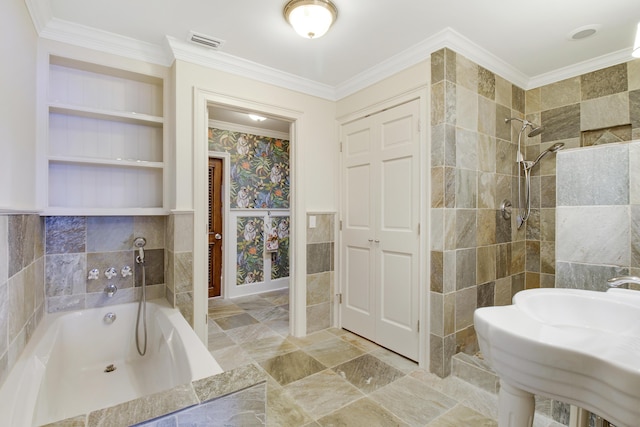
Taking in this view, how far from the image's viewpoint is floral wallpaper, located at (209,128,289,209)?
13.6 ft

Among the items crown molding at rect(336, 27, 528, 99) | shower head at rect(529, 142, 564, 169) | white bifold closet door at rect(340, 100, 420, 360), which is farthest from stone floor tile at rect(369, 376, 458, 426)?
crown molding at rect(336, 27, 528, 99)

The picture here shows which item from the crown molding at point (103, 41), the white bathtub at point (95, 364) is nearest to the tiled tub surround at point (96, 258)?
the white bathtub at point (95, 364)

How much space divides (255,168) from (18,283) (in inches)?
124

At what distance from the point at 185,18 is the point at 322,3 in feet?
2.91

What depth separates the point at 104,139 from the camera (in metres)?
2.24

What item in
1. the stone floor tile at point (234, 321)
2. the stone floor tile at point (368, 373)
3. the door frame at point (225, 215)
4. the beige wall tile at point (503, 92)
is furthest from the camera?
the door frame at point (225, 215)

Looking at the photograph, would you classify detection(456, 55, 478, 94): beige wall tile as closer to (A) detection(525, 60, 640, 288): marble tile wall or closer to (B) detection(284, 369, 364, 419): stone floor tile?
(A) detection(525, 60, 640, 288): marble tile wall

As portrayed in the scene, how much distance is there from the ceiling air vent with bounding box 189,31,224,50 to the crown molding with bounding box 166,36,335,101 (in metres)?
0.07

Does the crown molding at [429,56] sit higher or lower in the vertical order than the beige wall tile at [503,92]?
higher

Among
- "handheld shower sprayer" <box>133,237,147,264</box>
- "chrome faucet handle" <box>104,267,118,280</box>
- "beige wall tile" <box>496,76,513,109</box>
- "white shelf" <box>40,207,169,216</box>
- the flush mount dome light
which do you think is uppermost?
the flush mount dome light

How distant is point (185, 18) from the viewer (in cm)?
191

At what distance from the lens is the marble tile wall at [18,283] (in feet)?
4.12

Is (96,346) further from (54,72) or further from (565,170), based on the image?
(565,170)

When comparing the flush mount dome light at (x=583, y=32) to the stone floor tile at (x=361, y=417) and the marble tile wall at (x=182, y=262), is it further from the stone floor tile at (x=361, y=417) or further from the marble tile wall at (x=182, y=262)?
the marble tile wall at (x=182, y=262)
